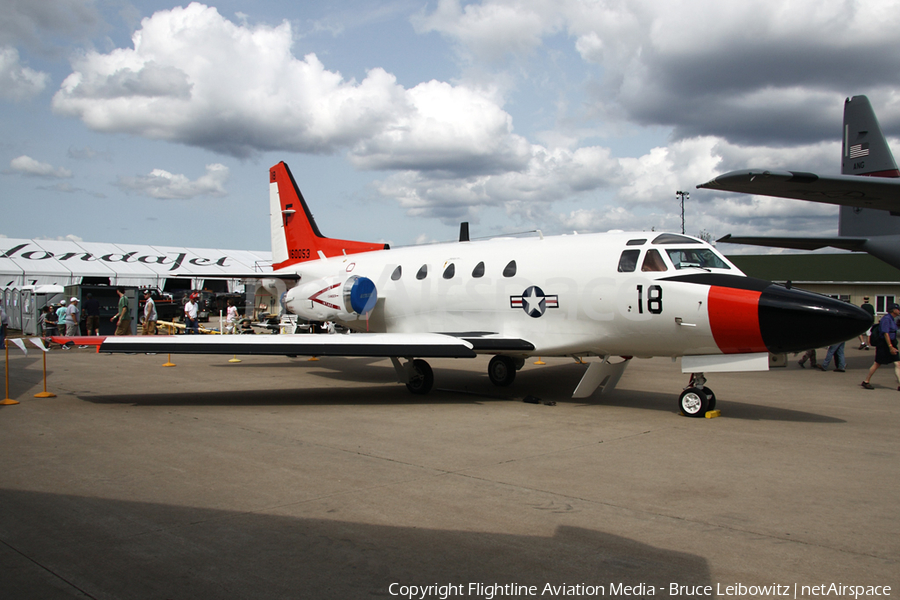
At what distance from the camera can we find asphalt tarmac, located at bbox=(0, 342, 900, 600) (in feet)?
13.2

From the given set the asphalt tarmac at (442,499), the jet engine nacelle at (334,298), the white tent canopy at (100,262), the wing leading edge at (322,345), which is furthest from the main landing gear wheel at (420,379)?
the white tent canopy at (100,262)

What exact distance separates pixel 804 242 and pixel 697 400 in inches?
551

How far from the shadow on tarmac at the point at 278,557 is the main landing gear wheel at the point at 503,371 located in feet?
27.1

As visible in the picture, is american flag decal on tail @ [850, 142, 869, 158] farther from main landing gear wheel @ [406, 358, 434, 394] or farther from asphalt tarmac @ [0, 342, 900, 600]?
main landing gear wheel @ [406, 358, 434, 394]

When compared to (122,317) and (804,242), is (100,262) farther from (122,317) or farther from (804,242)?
(804,242)

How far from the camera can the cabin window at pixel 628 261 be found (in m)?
10.2

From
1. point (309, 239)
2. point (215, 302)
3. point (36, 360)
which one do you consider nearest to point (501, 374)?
point (309, 239)

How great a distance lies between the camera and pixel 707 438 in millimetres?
8234

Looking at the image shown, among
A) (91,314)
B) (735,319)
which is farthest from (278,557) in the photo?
(91,314)

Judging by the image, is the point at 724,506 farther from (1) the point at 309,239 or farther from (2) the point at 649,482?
(1) the point at 309,239

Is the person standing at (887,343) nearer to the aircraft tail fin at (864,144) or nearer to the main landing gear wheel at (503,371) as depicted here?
the main landing gear wheel at (503,371)

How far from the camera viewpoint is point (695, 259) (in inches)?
389

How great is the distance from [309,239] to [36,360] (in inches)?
341

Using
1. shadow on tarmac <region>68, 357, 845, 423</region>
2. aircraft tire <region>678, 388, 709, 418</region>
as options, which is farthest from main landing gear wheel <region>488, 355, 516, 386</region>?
aircraft tire <region>678, 388, 709, 418</region>
